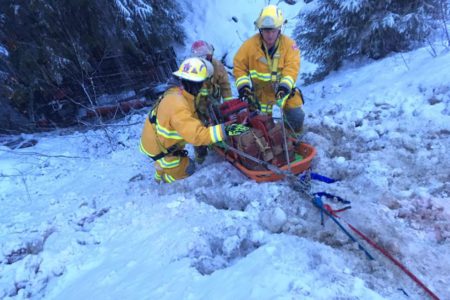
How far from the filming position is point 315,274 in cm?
239

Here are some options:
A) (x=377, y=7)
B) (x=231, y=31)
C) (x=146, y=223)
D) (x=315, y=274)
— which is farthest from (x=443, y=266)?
(x=231, y=31)

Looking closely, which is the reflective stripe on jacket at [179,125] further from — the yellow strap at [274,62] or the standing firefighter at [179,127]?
the yellow strap at [274,62]

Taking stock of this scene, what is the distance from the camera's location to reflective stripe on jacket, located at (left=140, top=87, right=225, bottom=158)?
12.7 feet

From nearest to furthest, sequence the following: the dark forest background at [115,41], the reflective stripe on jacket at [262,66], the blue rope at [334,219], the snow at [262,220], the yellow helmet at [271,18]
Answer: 1. the snow at [262,220]
2. the blue rope at [334,219]
3. the yellow helmet at [271,18]
4. the reflective stripe on jacket at [262,66]
5. the dark forest background at [115,41]

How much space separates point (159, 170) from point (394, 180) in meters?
2.94

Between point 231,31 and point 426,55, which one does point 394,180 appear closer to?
point 426,55

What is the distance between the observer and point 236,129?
4070 millimetres

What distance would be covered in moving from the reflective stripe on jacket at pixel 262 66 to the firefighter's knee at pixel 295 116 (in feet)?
0.29

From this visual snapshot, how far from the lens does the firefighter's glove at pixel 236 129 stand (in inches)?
159

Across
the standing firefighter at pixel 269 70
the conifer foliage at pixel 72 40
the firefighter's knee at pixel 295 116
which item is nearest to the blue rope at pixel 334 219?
the standing firefighter at pixel 269 70

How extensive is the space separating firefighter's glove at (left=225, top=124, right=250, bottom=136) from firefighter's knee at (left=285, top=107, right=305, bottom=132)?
1.21m

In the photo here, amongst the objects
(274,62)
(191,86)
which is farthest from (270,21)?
(191,86)

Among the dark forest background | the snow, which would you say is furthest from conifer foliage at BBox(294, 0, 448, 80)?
the snow

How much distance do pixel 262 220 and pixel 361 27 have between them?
5442 millimetres
